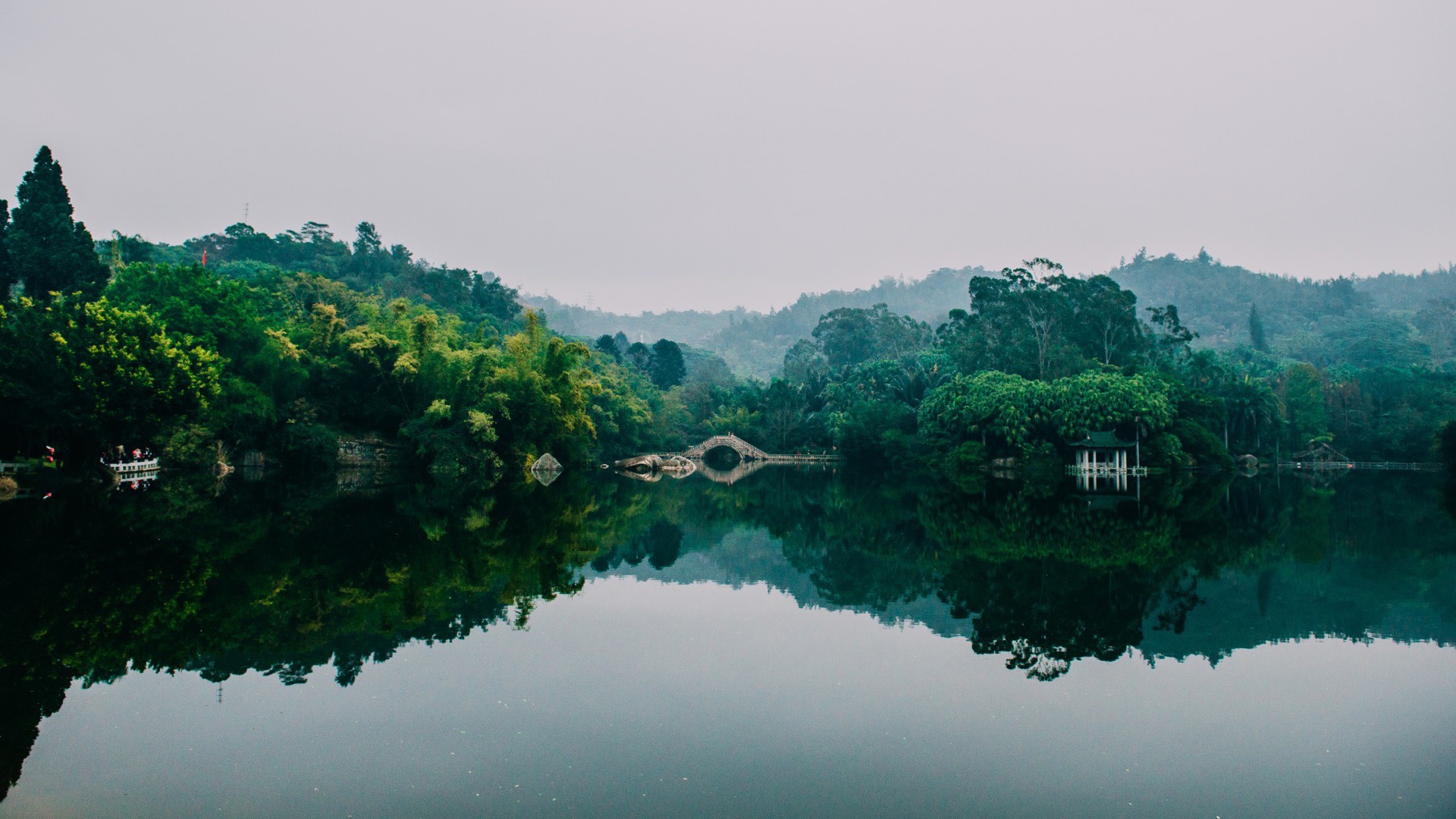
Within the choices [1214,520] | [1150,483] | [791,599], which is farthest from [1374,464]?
[791,599]

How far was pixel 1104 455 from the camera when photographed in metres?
46.3

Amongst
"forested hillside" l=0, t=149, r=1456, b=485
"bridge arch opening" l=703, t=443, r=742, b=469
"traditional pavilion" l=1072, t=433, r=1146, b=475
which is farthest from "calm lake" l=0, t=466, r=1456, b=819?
"bridge arch opening" l=703, t=443, r=742, b=469

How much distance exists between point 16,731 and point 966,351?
65.0 m

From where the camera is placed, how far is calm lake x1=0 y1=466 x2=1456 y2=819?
18.6 feet

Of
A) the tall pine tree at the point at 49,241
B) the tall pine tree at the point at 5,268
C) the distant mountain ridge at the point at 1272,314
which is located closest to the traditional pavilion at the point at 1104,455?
the tall pine tree at the point at 49,241

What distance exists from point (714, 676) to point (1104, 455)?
42.3 metres

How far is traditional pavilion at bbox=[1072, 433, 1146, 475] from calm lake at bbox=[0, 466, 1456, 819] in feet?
88.0

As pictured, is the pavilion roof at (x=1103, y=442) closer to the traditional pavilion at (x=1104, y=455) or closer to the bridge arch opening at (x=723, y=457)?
the traditional pavilion at (x=1104, y=455)

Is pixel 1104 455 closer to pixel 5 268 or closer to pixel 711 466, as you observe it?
pixel 711 466

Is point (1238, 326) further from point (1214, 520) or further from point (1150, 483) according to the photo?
point (1214, 520)

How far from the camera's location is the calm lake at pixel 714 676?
5668mm

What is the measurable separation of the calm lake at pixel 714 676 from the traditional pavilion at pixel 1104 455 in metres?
26.8

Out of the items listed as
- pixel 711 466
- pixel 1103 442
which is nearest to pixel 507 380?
pixel 711 466

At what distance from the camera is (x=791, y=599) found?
40.0 ft
